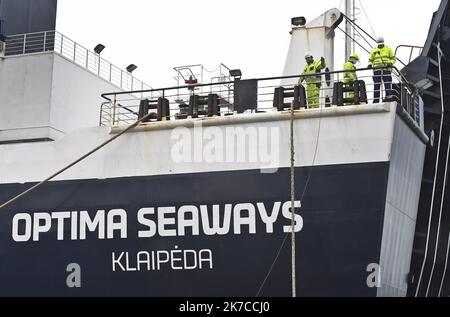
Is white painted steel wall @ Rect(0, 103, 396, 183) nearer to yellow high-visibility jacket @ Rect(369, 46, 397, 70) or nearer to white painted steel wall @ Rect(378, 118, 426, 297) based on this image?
white painted steel wall @ Rect(378, 118, 426, 297)

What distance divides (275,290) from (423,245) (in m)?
3.66

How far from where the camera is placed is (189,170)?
1565cm

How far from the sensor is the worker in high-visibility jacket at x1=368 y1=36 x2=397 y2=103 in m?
15.6

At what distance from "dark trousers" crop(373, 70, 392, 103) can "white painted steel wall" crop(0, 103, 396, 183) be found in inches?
27.1


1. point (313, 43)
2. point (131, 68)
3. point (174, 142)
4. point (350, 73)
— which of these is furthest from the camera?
point (131, 68)

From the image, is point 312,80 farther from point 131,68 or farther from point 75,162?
point 131,68

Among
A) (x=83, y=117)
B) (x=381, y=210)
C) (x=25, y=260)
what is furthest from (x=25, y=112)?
(x=381, y=210)

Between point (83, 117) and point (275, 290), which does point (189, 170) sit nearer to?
point (275, 290)

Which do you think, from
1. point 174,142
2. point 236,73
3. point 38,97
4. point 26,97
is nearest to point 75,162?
point 174,142

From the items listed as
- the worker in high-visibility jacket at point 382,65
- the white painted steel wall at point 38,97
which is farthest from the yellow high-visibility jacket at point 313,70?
the white painted steel wall at point 38,97

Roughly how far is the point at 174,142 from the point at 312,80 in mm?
2594

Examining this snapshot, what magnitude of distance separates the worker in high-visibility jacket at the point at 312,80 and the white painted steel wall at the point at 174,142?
2.77ft

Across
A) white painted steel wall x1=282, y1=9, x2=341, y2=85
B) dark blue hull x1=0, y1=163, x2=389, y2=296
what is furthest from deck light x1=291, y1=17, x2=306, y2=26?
dark blue hull x1=0, y1=163, x2=389, y2=296

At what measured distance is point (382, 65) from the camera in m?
16.2
